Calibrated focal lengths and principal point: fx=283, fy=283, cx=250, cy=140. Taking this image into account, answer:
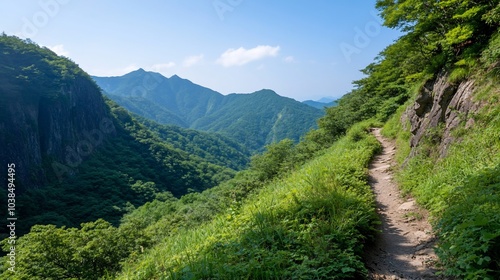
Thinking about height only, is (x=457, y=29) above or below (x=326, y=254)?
above

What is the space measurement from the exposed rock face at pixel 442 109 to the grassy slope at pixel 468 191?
313 mm

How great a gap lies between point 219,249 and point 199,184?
397 ft

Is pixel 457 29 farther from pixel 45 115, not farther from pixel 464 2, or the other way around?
pixel 45 115

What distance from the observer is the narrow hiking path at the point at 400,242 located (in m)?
4.13

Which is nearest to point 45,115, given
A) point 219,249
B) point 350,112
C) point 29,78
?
point 29,78

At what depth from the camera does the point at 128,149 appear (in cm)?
13600

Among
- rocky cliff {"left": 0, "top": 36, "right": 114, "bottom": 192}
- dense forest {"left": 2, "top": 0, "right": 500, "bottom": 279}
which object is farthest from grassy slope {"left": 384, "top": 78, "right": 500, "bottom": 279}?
rocky cliff {"left": 0, "top": 36, "right": 114, "bottom": 192}

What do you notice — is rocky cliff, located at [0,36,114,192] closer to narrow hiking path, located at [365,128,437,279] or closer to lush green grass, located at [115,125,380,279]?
lush green grass, located at [115,125,380,279]

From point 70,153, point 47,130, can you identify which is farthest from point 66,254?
point 70,153

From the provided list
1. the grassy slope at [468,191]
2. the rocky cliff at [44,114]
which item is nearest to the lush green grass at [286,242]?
the grassy slope at [468,191]

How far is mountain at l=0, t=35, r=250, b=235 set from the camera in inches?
3376

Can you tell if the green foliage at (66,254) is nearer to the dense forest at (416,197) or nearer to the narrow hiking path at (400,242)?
the dense forest at (416,197)

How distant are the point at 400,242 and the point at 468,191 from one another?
4.59 feet

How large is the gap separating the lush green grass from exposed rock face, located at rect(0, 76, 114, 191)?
346ft
